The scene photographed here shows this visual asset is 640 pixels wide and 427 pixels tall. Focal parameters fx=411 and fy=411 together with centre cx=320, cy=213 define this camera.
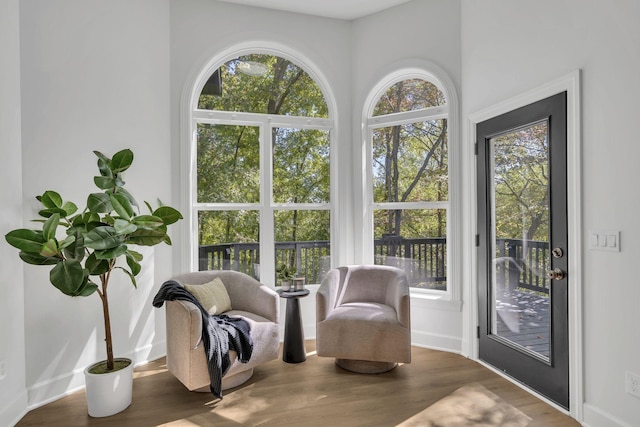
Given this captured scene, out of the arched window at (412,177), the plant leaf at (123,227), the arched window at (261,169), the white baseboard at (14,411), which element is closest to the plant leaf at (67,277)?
the plant leaf at (123,227)

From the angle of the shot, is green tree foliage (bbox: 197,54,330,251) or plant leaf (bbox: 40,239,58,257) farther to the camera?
green tree foliage (bbox: 197,54,330,251)

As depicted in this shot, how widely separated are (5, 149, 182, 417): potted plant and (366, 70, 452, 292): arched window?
7.30 ft

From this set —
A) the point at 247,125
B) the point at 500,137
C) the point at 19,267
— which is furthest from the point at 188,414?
the point at 500,137

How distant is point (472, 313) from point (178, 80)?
3317 millimetres

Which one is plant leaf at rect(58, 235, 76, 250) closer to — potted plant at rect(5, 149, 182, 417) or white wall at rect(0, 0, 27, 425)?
potted plant at rect(5, 149, 182, 417)

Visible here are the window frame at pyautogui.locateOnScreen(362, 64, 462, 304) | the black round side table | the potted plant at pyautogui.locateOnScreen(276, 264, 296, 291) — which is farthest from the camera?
the window frame at pyautogui.locateOnScreen(362, 64, 462, 304)

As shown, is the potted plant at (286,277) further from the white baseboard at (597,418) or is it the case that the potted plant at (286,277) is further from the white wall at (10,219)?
the white baseboard at (597,418)

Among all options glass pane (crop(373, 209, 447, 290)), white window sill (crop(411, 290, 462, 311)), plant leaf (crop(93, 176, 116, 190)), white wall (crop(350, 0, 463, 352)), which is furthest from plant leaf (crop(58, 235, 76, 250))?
white window sill (crop(411, 290, 462, 311))

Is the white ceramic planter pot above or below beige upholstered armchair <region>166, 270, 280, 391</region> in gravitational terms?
below

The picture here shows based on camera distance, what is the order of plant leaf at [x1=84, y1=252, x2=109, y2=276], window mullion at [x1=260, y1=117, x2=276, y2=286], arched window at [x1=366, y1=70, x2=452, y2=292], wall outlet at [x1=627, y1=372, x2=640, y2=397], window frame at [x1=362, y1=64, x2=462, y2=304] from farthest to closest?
window mullion at [x1=260, y1=117, x2=276, y2=286]
arched window at [x1=366, y1=70, x2=452, y2=292]
window frame at [x1=362, y1=64, x2=462, y2=304]
plant leaf at [x1=84, y1=252, x2=109, y2=276]
wall outlet at [x1=627, y1=372, x2=640, y2=397]

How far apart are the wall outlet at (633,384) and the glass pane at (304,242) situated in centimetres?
267

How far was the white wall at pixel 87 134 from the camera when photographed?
2.75 meters

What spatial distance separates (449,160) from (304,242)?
164 cm

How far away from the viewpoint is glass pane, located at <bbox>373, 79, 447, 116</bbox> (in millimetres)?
3938
